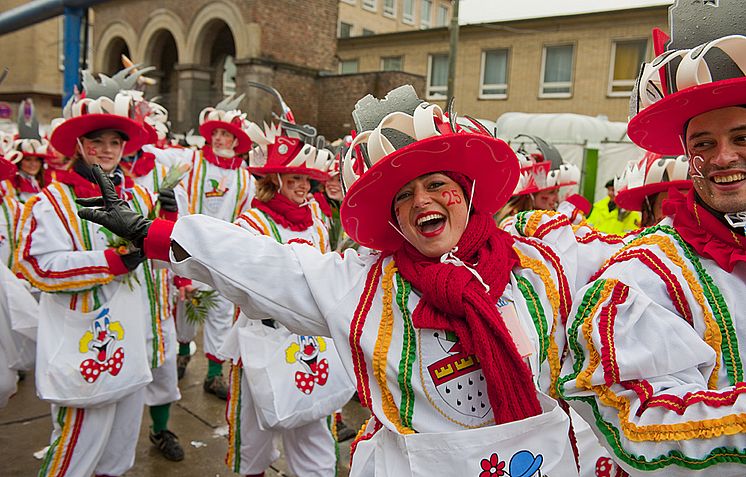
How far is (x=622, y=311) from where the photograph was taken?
5.15 ft

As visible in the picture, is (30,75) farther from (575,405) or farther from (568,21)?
(575,405)

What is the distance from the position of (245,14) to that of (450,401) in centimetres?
1679

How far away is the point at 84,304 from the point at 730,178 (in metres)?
2.98

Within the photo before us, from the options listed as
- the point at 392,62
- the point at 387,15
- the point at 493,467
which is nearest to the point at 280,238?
the point at 493,467

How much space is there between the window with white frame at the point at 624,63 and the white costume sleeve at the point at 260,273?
66.4 ft

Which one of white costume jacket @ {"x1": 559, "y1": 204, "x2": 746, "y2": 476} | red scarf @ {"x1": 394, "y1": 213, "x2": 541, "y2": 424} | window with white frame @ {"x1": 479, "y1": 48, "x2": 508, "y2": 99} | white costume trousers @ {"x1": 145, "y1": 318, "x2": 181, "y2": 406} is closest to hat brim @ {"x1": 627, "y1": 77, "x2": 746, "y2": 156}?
white costume jacket @ {"x1": 559, "y1": 204, "x2": 746, "y2": 476}

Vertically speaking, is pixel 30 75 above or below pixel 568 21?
below

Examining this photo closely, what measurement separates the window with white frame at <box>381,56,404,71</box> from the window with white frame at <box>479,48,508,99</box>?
3810mm

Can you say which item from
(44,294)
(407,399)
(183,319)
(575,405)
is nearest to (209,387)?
(183,319)

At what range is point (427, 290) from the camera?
1.88m

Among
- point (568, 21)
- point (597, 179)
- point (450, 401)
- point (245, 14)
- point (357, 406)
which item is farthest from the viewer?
point (568, 21)

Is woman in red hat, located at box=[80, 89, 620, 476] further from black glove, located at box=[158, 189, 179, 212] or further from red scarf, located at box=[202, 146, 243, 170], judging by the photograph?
red scarf, located at box=[202, 146, 243, 170]

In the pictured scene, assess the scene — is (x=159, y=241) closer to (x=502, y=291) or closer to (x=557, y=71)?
(x=502, y=291)

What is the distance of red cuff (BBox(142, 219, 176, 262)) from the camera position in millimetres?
2057
